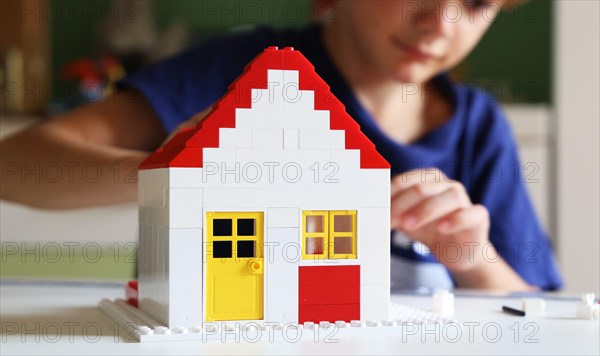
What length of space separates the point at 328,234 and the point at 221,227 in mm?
92

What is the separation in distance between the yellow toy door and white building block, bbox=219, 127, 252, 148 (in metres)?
0.06

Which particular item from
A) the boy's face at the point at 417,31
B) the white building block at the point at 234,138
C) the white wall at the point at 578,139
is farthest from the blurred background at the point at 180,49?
the white building block at the point at 234,138

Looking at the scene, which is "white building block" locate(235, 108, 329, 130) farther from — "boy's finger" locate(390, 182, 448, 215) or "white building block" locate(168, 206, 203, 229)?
"boy's finger" locate(390, 182, 448, 215)

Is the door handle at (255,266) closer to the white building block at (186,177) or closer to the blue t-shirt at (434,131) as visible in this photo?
the white building block at (186,177)

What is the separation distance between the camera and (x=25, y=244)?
222cm

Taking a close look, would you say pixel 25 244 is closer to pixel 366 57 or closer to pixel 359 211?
pixel 366 57

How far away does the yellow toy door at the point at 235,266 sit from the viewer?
2.24ft

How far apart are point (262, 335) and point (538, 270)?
3.08 ft

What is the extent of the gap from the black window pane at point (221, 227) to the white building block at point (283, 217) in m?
0.03

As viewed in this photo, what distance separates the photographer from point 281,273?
694 millimetres

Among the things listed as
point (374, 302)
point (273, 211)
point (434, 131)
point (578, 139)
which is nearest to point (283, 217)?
point (273, 211)

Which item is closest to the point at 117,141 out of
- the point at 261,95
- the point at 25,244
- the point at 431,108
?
the point at 431,108

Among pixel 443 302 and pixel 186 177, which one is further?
pixel 443 302

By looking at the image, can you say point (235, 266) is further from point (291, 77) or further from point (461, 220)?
point (461, 220)
